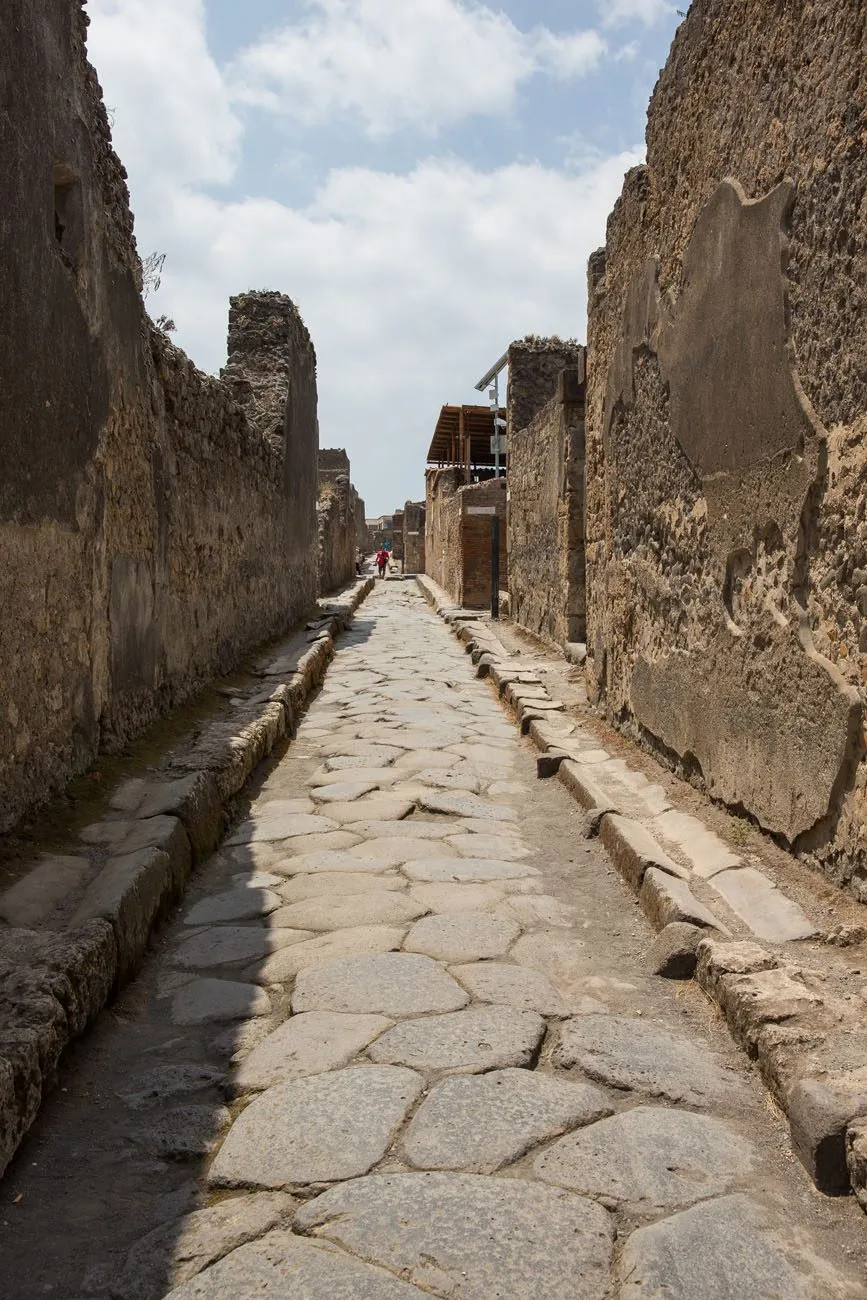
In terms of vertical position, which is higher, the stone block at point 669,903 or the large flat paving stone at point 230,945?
the stone block at point 669,903

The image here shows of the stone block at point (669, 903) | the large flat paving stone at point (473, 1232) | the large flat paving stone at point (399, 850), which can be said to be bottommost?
the large flat paving stone at point (399, 850)

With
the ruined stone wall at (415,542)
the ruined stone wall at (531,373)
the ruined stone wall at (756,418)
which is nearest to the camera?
the ruined stone wall at (756,418)

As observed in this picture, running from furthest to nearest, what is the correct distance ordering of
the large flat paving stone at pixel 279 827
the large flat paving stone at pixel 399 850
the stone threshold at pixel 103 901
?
the large flat paving stone at pixel 279 827 → the large flat paving stone at pixel 399 850 → the stone threshold at pixel 103 901

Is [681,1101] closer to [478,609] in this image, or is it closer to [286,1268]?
[286,1268]

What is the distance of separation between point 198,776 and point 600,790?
5.77 feet

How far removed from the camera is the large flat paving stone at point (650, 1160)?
6.29 ft

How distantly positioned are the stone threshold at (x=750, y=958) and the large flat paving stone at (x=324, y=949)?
32.0 inches

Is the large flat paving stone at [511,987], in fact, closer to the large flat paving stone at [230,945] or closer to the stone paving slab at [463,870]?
the large flat paving stone at [230,945]

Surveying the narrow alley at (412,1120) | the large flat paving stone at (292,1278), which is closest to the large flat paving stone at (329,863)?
the narrow alley at (412,1120)

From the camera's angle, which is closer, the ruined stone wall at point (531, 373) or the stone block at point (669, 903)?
the stone block at point (669, 903)

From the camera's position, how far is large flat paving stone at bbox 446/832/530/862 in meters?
4.20

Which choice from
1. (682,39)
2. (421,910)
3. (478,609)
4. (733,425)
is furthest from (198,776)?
(478,609)

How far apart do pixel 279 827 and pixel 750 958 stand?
93.1 inches

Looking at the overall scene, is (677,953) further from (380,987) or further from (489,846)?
(489,846)
